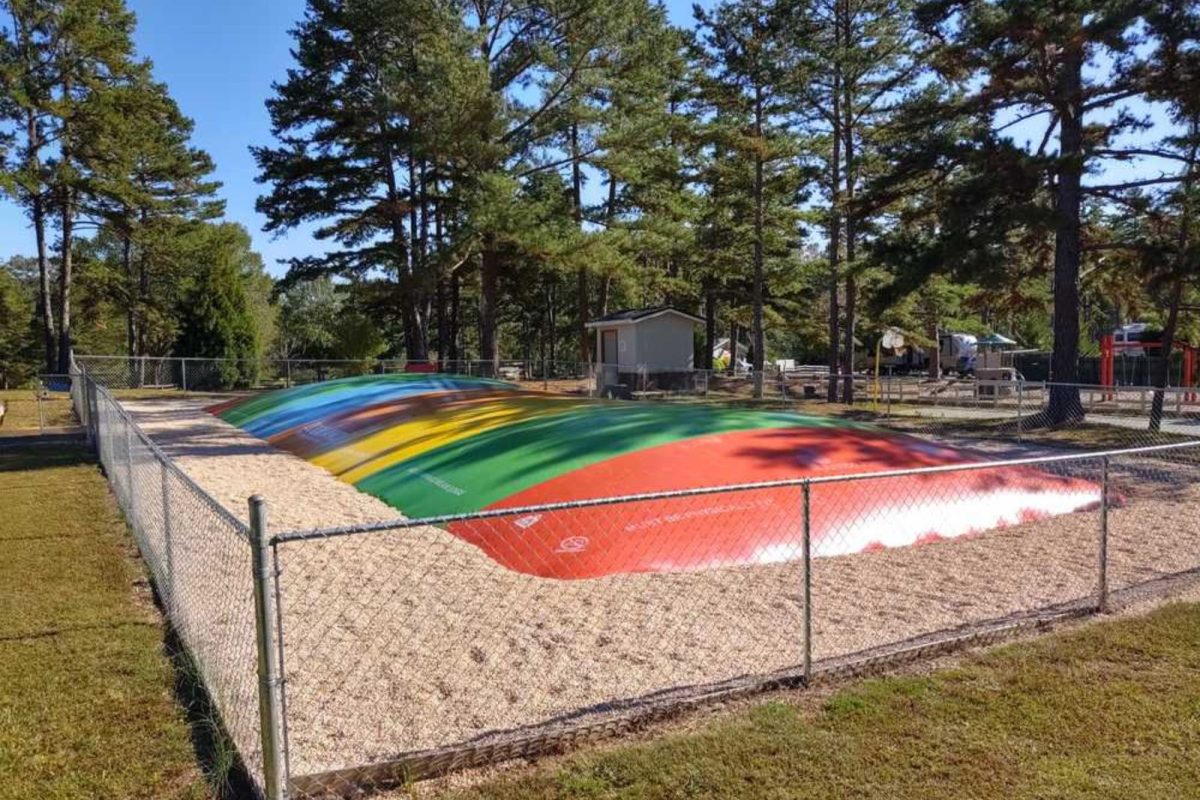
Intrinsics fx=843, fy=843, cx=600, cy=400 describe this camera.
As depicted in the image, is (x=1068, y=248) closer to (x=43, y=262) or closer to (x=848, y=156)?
(x=848, y=156)

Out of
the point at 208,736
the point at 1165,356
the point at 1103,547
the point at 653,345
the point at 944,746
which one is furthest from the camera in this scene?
the point at 653,345

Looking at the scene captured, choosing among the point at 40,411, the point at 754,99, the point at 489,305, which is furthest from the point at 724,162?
the point at 40,411

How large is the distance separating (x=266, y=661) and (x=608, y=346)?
100 ft

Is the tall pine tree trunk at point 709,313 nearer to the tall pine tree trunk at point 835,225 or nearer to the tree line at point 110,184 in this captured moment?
the tall pine tree trunk at point 835,225

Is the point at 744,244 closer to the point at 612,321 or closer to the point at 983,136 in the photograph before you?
the point at 612,321

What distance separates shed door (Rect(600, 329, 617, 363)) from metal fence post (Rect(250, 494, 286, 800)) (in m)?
29.6

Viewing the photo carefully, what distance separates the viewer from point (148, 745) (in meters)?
3.99

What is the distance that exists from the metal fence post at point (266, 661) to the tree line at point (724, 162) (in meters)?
15.9

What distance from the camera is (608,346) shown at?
33.6 m

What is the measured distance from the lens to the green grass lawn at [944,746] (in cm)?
355

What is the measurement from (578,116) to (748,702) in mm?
26207

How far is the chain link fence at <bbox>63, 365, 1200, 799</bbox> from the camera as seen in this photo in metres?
4.17

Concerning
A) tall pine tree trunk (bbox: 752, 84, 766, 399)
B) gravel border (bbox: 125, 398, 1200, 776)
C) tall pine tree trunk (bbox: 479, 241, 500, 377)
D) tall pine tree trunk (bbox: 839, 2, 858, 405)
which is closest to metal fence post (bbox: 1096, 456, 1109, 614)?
gravel border (bbox: 125, 398, 1200, 776)

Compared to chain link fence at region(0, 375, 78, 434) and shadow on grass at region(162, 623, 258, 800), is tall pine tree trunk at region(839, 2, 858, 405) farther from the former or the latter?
shadow on grass at region(162, 623, 258, 800)
